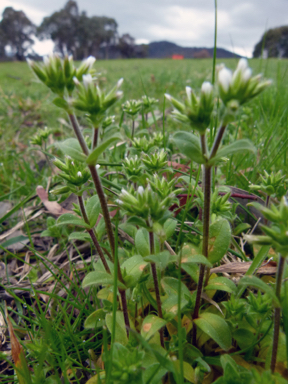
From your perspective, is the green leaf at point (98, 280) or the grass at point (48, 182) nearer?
the green leaf at point (98, 280)

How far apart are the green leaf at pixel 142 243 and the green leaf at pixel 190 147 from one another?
0.51m

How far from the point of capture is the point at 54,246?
2293 mm

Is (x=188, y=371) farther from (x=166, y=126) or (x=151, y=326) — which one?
(x=166, y=126)

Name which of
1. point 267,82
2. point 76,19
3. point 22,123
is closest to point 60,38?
point 76,19

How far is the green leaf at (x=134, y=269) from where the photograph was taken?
134 centimetres

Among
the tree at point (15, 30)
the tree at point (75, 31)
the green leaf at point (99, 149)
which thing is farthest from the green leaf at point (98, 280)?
the tree at point (75, 31)

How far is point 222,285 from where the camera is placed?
1.39 meters

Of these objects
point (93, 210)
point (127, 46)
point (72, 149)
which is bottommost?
point (93, 210)

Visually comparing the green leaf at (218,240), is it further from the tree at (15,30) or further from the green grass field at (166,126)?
the tree at (15,30)

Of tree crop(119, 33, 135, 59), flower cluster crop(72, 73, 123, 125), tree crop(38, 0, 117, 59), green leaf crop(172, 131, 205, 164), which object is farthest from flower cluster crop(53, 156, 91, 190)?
tree crop(119, 33, 135, 59)

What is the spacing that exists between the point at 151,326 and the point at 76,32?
92324mm

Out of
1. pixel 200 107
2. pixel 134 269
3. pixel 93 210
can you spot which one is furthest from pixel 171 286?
pixel 200 107

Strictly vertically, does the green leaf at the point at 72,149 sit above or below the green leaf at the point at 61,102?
below

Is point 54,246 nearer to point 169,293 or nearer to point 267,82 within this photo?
point 169,293
